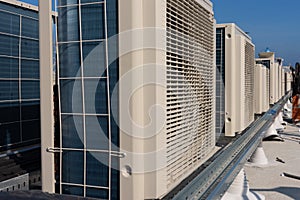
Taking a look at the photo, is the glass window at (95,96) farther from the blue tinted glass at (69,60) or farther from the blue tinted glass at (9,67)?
the blue tinted glass at (9,67)

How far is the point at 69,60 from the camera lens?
2119 mm

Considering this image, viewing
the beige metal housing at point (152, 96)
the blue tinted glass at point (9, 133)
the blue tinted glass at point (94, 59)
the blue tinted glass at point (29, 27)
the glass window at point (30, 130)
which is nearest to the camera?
the beige metal housing at point (152, 96)

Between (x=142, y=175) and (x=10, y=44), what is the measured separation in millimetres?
3045

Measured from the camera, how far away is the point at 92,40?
203 centimetres

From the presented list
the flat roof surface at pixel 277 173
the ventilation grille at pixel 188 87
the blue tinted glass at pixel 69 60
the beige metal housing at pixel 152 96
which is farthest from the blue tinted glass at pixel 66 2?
the flat roof surface at pixel 277 173

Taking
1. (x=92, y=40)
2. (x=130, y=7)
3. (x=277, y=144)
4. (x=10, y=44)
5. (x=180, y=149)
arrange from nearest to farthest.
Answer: (x=130, y=7), (x=92, y=40), (x=180, y=149), (x=10, y=44), (x=277, y=144)

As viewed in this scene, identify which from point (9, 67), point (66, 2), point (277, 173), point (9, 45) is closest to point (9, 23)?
point (9, 45)

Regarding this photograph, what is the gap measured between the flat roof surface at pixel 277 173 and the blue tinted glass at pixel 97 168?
4.02m

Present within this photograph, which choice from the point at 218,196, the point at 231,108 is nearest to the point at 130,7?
the point at 218,196

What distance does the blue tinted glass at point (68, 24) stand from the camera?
81.9 inches

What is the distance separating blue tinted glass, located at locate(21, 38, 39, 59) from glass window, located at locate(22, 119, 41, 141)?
883 millimetres

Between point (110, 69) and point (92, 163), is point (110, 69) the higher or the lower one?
the higher one

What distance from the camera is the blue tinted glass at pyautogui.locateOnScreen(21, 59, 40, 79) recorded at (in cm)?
447

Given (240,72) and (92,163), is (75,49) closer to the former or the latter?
(92,163)
